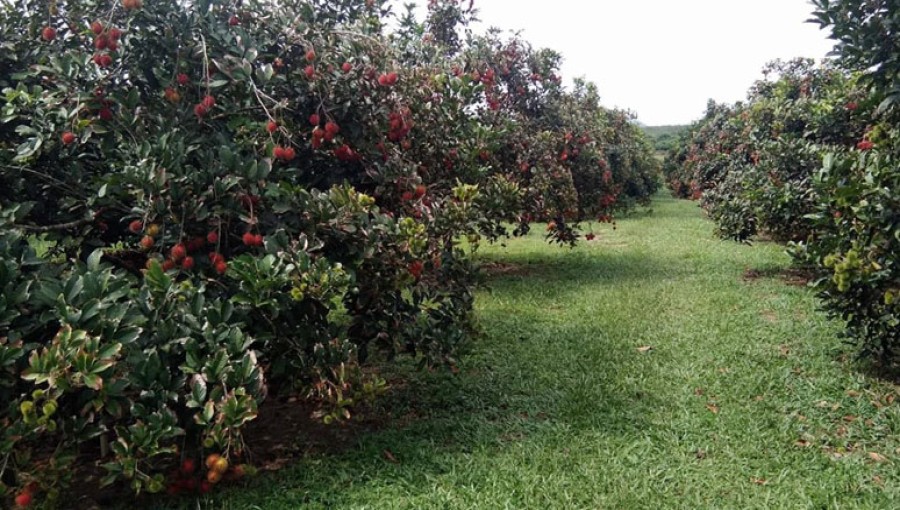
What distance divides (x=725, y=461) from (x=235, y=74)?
3025 mm

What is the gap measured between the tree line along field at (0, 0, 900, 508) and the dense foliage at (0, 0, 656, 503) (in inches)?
0.5

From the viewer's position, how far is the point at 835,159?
3959 millimetres

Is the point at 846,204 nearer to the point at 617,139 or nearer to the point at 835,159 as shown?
the point at 835,159

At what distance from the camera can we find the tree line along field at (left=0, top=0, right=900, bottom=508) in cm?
236

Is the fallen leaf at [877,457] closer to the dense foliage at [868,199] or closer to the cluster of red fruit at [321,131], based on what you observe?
the dense foliage at [868,199]

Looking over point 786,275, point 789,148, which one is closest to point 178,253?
point 789,148

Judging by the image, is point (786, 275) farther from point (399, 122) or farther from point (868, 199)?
point (399, 122)

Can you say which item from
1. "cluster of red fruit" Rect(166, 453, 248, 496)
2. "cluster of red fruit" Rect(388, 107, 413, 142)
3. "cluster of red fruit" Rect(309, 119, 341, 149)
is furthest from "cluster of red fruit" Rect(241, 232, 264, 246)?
"cluster of red fruit" Rect(388, 107, 413, 142)

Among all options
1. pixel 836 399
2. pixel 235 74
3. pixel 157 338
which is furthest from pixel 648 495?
pixel 235 74

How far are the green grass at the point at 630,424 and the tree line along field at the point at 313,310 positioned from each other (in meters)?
0.02

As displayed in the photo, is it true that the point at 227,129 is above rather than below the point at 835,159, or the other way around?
above

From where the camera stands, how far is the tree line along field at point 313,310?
236 centimetres

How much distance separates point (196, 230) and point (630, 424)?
2.54 metres

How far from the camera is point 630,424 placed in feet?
12.0
